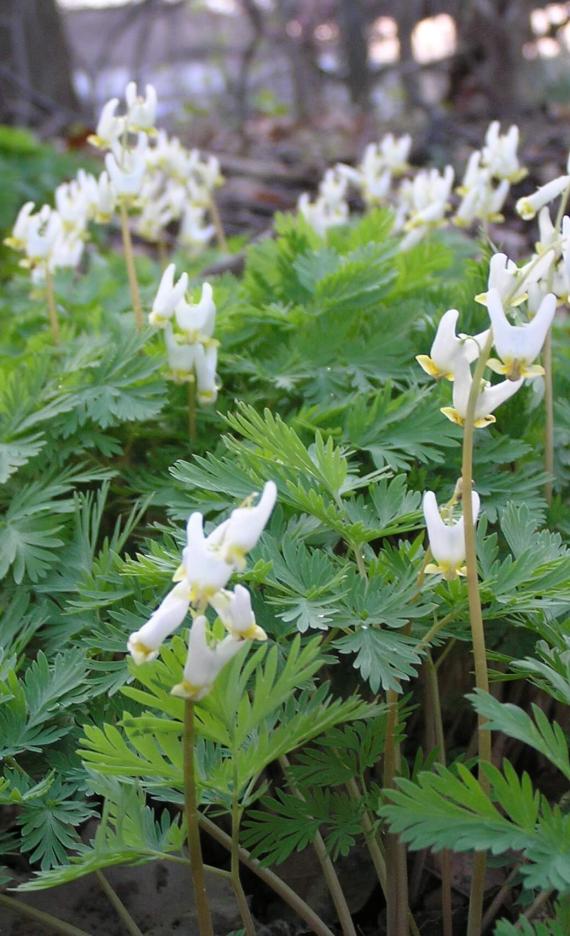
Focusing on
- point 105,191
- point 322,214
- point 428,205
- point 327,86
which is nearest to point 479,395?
point 105,191

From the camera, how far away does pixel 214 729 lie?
1160mm

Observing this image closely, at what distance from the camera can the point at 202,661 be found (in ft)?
3.37

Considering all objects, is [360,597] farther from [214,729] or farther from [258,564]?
[214,729]

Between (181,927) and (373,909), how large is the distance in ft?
1.17

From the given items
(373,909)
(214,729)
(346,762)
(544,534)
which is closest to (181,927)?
(373,909)

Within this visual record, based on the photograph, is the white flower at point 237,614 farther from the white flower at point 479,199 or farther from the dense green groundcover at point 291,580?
the white flower at point 479,199

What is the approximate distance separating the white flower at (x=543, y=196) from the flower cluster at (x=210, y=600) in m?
0.92

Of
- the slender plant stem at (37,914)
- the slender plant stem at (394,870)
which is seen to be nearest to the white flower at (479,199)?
the slender plant stem at (394,870)

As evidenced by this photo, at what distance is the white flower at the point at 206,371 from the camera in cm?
184

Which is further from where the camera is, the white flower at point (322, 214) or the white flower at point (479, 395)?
the white flower at point (322, 214)

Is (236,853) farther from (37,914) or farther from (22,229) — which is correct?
(22,229)

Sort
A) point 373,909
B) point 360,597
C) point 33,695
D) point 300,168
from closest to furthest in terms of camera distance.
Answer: point 360,597 → point 33,695 → point 373,909 → point 300,168

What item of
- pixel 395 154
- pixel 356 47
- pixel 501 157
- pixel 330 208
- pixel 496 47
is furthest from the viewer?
pixel 356 47

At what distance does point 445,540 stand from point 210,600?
34 cm
